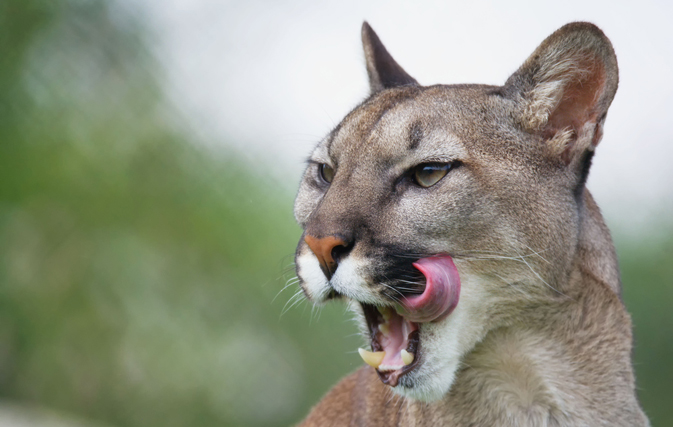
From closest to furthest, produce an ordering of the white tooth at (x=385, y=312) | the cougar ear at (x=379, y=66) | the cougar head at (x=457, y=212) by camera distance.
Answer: the cougar head at (x=457, y=212) < the white tooth at (x=385, y=312) < the cougar ear at (x=379, y=66)

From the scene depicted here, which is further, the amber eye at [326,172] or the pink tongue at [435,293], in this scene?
the amber eye at [326,172]

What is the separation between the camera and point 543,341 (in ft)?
11.9

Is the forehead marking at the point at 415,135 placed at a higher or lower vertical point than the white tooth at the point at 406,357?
higher

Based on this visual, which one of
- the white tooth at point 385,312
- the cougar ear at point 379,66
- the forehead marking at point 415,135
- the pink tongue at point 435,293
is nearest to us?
the pink tongue at point 435,293

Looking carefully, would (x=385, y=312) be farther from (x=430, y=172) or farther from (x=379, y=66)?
(x=379, y=66)

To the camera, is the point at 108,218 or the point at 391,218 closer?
the point at 391,218

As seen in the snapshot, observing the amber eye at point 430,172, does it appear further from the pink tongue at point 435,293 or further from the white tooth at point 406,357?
the white tooth at point 406,357

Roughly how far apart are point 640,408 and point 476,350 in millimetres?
1163

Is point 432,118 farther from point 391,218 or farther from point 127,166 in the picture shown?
point 127,166

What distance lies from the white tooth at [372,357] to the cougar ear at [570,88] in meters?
1.55

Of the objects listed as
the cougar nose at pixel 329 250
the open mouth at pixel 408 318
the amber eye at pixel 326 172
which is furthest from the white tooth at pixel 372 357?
the amber eye at pixel 326 172

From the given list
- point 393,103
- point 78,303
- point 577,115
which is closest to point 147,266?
point 78,303

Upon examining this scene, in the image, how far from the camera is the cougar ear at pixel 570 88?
3.70 metres

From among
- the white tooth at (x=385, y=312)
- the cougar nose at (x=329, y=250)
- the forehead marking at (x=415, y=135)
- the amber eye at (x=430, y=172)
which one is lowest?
the white tooth at (x=385, y=312)
